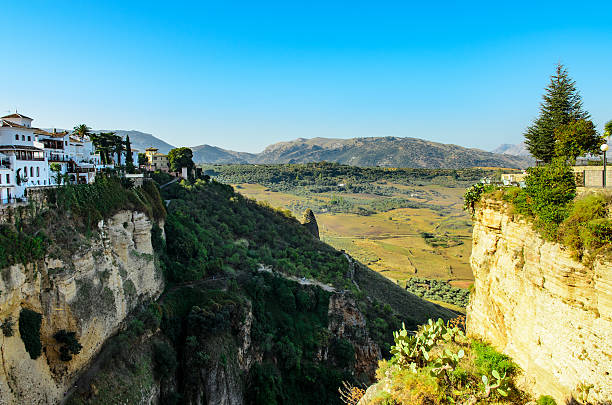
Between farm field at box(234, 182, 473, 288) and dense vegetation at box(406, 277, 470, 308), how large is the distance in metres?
3.36

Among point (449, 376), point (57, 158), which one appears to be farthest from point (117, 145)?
point (449, 376)

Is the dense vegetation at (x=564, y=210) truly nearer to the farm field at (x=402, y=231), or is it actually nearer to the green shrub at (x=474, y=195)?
the green shrub at (x=474, y=195)

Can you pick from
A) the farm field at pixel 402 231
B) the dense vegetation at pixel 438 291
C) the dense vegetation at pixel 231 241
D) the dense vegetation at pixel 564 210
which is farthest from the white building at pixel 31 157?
the farm field at pixel 402 231

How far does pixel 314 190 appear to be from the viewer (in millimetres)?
152500

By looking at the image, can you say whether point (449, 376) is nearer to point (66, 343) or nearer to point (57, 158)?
point (66, 343)

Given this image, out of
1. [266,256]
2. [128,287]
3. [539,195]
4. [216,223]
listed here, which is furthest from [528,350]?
[216,223]

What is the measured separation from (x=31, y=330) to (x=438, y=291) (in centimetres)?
6104

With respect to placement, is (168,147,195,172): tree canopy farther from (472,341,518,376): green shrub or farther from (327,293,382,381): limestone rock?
(472,341,518,376): green shrub

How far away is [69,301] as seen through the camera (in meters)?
20.9

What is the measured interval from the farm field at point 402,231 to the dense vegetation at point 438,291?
132 inches

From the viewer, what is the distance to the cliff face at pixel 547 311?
8859 mm

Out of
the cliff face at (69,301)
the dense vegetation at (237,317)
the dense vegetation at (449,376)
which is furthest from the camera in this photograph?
the dense vegetation at (237,317)

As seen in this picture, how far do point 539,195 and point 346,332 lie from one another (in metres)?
32.9

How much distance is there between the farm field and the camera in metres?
82.6
